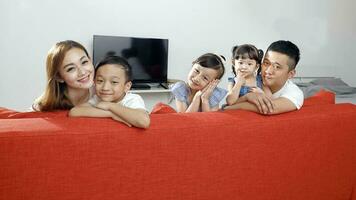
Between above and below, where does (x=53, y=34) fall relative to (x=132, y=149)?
above

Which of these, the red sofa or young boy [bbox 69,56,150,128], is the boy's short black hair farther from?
young boy [bbox 69,56,150,128]

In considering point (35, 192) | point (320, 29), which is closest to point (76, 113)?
point (35, 192)

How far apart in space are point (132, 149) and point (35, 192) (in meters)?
0.31

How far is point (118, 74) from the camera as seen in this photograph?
1605 millimetres

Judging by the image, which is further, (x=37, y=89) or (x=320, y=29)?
(x=320, y=29)

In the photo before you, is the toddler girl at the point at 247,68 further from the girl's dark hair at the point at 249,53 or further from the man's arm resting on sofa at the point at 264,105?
the man's arm resting on sofa at the point at 264,105

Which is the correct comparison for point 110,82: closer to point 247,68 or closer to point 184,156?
point 184,156

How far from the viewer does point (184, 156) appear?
1.20 meters

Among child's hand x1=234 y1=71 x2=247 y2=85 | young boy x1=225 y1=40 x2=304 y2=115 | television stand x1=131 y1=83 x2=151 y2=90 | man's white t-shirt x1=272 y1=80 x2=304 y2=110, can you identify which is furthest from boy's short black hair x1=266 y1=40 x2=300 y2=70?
television stand x1=131 y1=83 x2=151 y2=90

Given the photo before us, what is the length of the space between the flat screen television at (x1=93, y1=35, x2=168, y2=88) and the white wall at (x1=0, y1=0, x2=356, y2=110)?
151mm

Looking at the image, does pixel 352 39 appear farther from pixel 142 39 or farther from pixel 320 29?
pixel 142 39

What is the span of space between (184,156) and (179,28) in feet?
12.8

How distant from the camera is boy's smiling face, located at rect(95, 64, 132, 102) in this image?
1592mm

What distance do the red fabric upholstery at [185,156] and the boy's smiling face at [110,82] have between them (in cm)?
41
